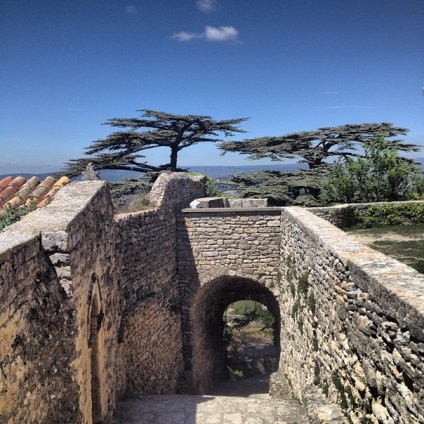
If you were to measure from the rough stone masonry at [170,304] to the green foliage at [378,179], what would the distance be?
23.0ft

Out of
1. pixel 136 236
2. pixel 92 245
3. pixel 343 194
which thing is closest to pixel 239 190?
pixel 343 194

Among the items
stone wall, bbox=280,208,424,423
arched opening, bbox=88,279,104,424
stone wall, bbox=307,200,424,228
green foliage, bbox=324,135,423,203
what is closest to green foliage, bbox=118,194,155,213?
arched opening, bbox=88,279,104,424

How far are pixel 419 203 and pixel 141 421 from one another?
11.0 m

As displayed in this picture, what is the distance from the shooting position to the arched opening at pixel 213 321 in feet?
41.3

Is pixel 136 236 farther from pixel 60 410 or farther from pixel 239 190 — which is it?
pixel 239 190

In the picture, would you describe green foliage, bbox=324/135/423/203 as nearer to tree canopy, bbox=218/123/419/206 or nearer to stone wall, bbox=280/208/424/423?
tree canopy, bbox=218/123/419/206

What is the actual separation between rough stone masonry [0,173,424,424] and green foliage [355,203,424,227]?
3807 mm

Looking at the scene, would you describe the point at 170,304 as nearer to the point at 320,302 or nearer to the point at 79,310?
the point at 320,302

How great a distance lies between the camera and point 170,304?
36.9 ft

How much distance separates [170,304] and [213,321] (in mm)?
4304

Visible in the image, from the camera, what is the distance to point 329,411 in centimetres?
481

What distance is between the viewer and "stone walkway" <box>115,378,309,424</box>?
6.89m

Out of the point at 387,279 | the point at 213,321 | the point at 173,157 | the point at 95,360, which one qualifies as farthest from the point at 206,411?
the point at 173,157

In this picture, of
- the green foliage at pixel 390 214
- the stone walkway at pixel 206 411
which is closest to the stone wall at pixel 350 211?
the green foliage at pixel 390 214
